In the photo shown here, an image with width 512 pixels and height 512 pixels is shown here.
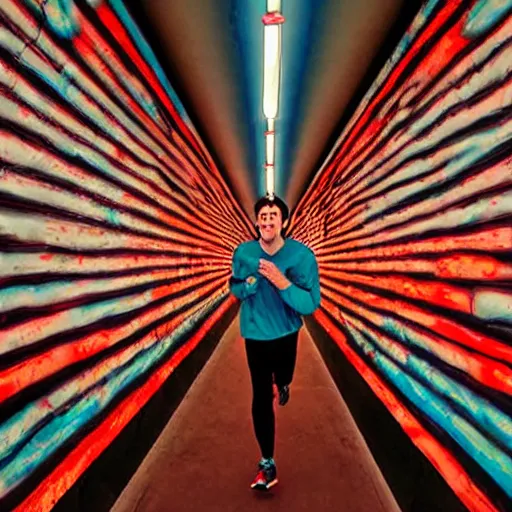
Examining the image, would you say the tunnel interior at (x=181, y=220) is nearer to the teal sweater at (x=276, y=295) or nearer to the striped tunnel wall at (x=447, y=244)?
the striped tunnel wall at (x=447, y=244)

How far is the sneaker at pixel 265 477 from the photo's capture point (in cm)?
248

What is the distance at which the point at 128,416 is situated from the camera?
250 cm

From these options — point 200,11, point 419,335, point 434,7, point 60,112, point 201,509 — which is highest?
point 200,11

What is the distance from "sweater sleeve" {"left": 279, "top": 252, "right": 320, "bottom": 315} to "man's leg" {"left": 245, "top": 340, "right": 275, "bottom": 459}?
0.37 metres

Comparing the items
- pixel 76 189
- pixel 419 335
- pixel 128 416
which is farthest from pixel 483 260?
pixel 128 416

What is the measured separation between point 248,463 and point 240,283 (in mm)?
1404

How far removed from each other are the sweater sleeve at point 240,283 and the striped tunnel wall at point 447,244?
0.99m

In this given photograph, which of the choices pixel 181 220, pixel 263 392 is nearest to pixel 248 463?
pixel 263 392

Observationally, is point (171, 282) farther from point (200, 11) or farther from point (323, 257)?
point (323, 257)

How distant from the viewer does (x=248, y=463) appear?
2.81 m

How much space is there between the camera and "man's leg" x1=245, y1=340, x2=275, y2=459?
2543 mm

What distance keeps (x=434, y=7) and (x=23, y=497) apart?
3.08 metres

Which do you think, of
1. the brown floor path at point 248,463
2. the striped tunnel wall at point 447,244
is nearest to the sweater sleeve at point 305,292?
the striped tunnel wall at point 447,244

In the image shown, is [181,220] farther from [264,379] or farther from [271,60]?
[264,379]
